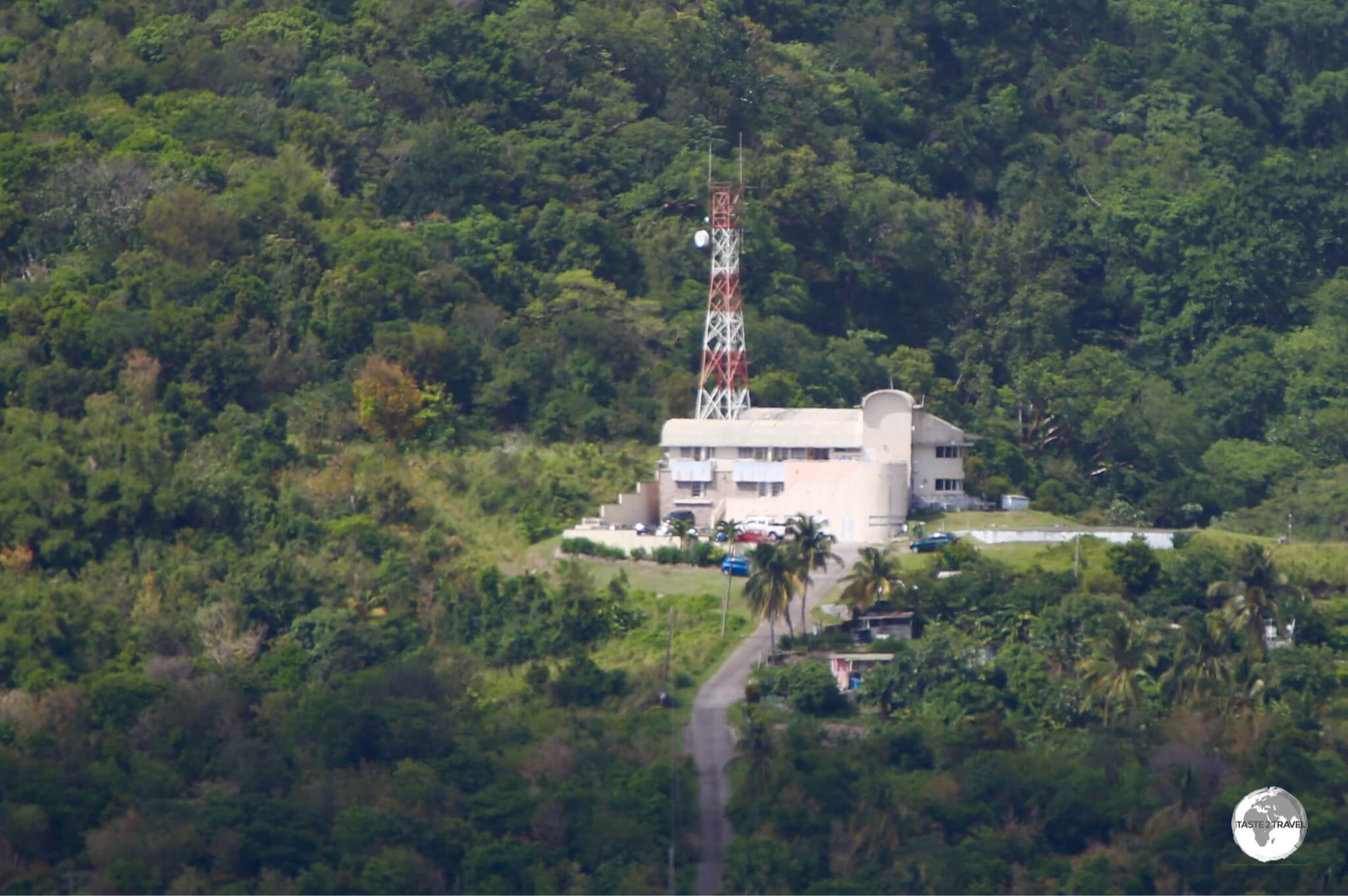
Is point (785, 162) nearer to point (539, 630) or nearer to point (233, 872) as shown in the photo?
point (539, 630)

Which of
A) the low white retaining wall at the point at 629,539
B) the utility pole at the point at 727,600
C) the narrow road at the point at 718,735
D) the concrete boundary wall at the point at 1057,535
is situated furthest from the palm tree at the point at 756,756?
the concrete boundary wall at the point at 1057,535

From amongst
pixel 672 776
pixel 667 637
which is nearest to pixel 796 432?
pixel 667 637

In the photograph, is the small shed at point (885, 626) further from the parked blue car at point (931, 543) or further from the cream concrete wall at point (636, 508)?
the cream concrete wall at point (636, 508)

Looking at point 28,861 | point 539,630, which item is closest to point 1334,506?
point 539,630

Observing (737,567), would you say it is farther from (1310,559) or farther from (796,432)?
(1310,559)

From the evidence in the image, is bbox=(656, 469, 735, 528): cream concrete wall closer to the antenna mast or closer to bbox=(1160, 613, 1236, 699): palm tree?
the antenna mast

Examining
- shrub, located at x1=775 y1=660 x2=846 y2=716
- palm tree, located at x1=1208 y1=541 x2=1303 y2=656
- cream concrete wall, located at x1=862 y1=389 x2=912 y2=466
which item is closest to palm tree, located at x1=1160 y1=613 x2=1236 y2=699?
palm tree, located at x1=1208 y1=541 x2=1303 y2=656

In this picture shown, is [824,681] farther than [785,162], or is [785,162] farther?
[785,162]
